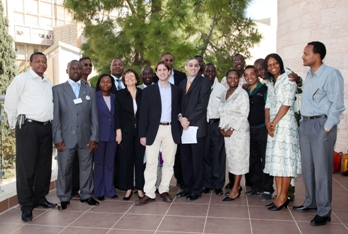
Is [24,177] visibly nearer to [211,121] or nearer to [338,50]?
[211,121]

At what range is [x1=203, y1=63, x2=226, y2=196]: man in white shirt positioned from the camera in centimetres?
477

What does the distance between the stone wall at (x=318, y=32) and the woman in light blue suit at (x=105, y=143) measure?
12.1ft

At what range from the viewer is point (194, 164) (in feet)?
14.7

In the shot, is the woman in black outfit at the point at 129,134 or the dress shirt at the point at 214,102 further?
the dress shirt at the point at 214,102

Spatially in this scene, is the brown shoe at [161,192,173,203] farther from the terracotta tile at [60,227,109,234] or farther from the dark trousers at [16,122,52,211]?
the dark trousers at [16,122,52,211]

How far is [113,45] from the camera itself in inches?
331

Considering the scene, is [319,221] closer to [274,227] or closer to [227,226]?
[274,227]

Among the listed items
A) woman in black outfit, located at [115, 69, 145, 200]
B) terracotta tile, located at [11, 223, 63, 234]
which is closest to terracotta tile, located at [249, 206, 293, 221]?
woman in black outfit, located at [115, 69, 145, 200]

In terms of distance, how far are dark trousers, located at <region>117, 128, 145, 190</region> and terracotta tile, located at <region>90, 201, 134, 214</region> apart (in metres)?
0.26

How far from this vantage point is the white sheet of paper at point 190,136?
4.39m

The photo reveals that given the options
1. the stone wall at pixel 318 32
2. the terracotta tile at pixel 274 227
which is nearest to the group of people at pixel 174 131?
the terracotta tile at pixel 274 227

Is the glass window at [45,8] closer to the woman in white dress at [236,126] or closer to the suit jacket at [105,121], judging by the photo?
the suit jacket at [105,121]

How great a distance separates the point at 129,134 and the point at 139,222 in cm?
118

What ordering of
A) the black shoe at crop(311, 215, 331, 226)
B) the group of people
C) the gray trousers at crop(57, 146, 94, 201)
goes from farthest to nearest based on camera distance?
the gray trousers at crop(57, 146, 94, 201) < the group of people < the black shoe at crop(311, 215, 331, 226)
